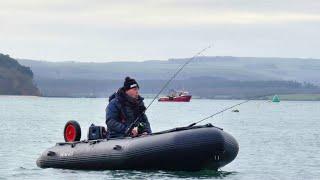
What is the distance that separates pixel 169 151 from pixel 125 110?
167 centimetres

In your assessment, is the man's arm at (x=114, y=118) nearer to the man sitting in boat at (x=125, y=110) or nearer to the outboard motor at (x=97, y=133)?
the man sitting in boat at (x=125, y=110)

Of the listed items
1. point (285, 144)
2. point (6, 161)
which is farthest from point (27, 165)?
point (285, 144)

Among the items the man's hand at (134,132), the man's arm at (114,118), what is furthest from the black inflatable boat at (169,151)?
the man's arm at (114,118)

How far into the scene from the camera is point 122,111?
26.2 meters

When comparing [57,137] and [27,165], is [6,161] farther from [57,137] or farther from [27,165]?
[57,137]

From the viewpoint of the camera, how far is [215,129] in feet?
83.4

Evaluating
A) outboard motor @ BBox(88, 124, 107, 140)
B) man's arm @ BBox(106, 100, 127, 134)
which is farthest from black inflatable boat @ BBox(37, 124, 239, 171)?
outboard motor @ BBox(88, 124, 107, 140)

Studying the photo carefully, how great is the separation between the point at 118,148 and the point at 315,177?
18.2 feet

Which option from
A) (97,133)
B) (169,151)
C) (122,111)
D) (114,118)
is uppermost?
(122,111)

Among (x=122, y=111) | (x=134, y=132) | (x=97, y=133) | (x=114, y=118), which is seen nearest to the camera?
(x=134, y=132)

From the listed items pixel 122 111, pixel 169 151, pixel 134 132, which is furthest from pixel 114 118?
pixel 169 151

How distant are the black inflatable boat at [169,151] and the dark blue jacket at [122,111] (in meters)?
0.39

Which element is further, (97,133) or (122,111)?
(97,133)

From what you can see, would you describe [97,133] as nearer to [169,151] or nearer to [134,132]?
[134,132]
